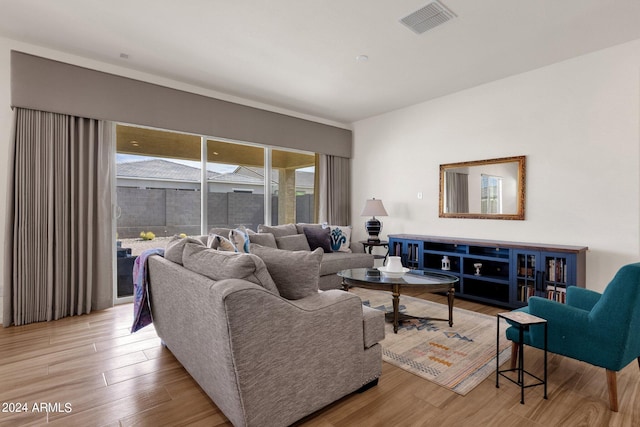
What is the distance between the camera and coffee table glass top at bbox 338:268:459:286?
9.41ft

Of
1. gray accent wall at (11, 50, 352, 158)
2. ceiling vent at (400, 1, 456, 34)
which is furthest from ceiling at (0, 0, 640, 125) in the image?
gray accent wall at (11, 50, 352, 158)

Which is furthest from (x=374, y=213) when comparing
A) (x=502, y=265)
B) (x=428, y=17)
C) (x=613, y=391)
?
(x=613, y=391)

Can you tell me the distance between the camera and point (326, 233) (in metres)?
4.69

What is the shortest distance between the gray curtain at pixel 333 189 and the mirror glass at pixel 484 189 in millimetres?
1889

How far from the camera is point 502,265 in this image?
13.0ft

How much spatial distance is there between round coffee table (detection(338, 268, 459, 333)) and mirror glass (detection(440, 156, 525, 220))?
61.4 inches

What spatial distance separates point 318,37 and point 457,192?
282 cm

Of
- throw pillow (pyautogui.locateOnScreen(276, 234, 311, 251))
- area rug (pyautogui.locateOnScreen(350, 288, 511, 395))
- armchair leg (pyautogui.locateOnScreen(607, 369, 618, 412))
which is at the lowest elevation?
area rug (pyautogui.locateOnScreen(350, 288, 511, 395))

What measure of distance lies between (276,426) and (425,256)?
3380mm

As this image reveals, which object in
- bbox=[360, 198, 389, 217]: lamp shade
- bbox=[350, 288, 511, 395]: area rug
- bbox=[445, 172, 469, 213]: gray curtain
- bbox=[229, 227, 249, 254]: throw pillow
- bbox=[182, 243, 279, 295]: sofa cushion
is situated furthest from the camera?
bbox=[360, 198, 389, 217]: lamp shade

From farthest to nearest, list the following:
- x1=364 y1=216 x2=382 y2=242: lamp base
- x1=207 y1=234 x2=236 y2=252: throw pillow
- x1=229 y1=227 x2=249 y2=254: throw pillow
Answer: x1=364 y1=216 x2=382 y2=242: lamp base
x1=229 y1=227 x2=249 y2=254: throw pillow
x1=207 y1=234 x2=236 y2=252: throw pillow

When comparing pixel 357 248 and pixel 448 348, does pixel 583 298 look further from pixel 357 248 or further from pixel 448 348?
pixel 357 248

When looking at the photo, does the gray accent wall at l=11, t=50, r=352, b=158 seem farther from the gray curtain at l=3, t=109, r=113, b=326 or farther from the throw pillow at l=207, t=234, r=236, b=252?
the throw pillow at l=207, t=234, r=236, b=252

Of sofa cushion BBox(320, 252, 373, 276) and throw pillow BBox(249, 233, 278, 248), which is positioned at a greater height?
throw pillow BBox(249, 233, 278, 248)
